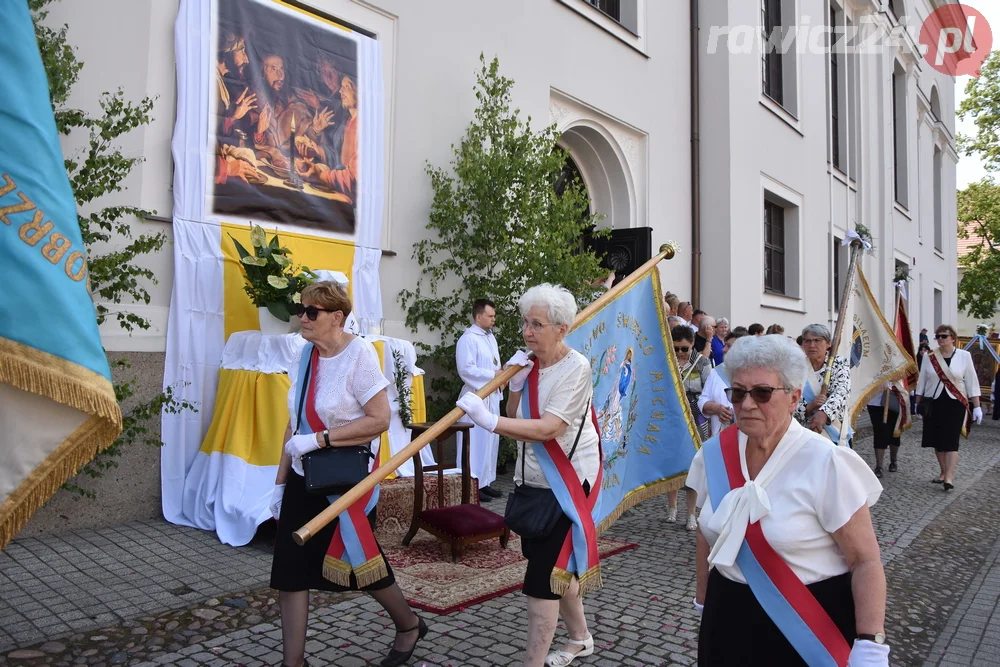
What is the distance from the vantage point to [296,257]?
731 cm

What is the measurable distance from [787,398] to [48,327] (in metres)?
2.29

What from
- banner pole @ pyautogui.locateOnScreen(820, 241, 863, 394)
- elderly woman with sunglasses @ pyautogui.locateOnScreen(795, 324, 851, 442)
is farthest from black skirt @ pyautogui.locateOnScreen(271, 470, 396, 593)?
banner pole @ pyautogui.locateOnScreen(820, 241, 863, 394)

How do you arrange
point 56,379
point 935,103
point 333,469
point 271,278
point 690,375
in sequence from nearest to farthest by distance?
point 56,379 → point 333,469 → point 271,278 → point 690,375 → point 935,103

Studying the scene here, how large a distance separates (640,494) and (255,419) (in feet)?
9.94

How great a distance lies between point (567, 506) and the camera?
333cm

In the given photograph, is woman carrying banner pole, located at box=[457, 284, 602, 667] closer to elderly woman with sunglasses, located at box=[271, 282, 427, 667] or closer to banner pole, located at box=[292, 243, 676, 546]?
banner pole, located at box=[292, 243, 676, 546]

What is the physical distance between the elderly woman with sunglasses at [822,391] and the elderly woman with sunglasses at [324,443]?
11.6 ft

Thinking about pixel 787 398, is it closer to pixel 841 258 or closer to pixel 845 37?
pixel 841 258

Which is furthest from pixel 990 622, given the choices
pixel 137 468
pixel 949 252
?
pixel 949 252

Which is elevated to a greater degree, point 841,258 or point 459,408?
point 841,258

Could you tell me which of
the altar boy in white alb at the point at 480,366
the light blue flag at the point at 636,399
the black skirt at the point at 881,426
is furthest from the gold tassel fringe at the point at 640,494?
the black skirt at the point at 881,426

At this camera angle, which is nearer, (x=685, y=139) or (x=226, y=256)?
(x=226, y=256)

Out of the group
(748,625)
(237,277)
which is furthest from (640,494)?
(237,277)

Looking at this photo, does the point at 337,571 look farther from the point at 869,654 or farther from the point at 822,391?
the point at 822,391
